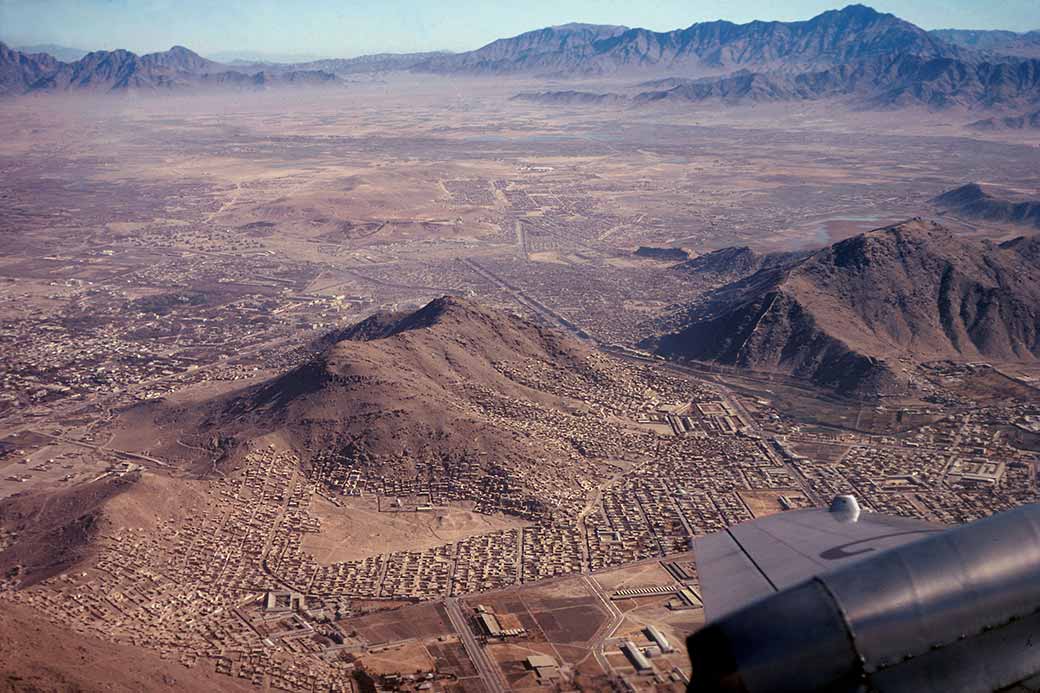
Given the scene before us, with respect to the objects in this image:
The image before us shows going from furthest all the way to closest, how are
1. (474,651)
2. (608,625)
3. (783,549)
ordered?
(608,625) → (474,651) → (783,549)

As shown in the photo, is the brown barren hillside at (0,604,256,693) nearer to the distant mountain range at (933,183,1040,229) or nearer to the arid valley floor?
the arid valley floor

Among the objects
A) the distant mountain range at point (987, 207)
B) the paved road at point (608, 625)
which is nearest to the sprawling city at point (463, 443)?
the paved road at point (608, 625)

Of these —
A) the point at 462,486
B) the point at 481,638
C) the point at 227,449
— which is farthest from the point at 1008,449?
the point at 227,449

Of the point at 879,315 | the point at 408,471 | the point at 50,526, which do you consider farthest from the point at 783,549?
the point at 879,315

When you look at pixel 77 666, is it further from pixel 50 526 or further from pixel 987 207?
pixel 987 207

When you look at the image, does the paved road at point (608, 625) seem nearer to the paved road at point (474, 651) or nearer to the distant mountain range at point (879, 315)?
the paved road at point (474, 651)

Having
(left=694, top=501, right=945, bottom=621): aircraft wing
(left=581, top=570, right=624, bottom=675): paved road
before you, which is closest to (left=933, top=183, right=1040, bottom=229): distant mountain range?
(left=581, top=570, right=624, bottom=675): paved road
